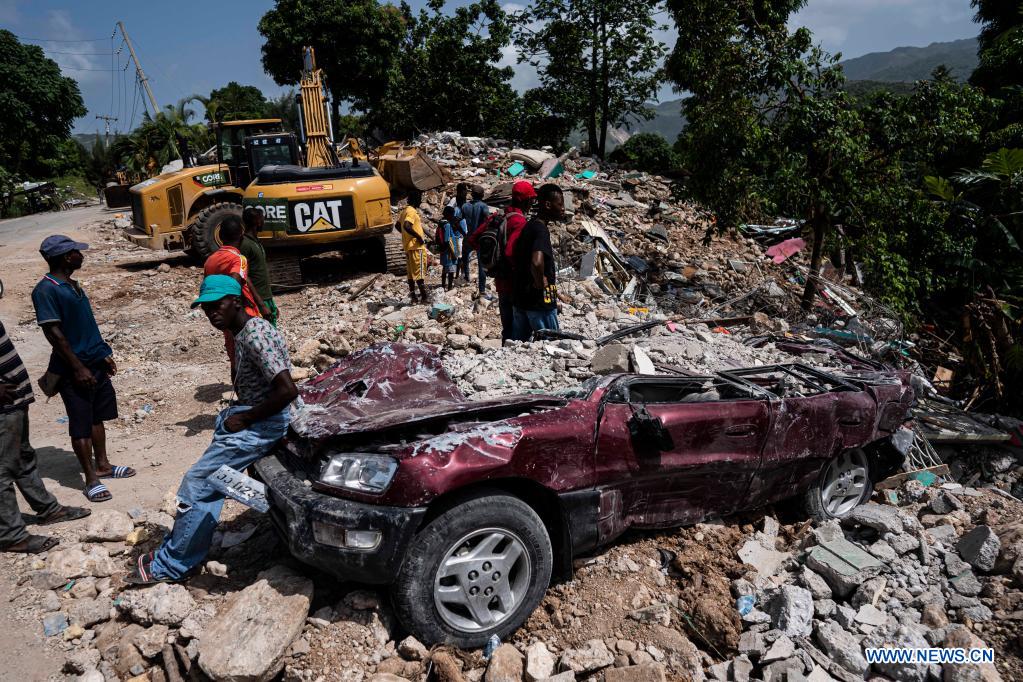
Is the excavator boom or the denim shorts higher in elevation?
the excavator boom

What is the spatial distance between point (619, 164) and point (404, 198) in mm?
8289

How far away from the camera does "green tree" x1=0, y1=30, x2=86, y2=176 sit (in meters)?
30.9

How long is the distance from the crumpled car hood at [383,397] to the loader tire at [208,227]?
9.46 m

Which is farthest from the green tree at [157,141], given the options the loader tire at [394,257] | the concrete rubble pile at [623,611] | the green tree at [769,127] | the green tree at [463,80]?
the concrete rubble pile at [623,611]

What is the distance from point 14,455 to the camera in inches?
151

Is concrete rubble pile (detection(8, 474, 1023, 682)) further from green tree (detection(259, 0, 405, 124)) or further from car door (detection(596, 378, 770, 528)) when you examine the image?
green tree (detection(259, 0, 405, 124))

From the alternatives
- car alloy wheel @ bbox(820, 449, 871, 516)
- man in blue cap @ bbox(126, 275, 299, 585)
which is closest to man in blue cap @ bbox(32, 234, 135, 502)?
man in blue cap @ bbox(126, 275, 299, 585)

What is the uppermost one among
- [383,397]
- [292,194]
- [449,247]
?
[292,194]

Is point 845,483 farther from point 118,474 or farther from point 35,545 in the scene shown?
point 118,474

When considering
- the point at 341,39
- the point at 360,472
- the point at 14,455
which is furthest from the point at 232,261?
the point at 341,39

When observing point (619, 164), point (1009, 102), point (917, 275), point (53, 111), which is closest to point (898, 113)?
point (917, 275)

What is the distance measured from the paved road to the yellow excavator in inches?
301

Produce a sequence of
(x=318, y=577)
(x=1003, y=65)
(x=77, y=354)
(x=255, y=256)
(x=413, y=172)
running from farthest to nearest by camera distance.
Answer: (x=413, y=172) < (x=1003, y=65) < (x=255, y=256) < (x=77, y=354) < (x=318, y=577)

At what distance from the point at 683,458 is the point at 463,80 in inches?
892
